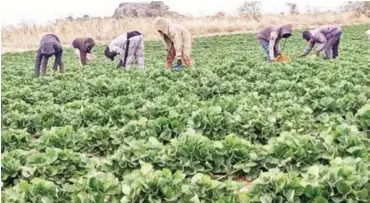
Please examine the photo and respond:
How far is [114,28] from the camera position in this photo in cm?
3356

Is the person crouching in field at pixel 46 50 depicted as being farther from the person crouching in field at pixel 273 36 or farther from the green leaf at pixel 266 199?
the green leaf at pixel 266 199

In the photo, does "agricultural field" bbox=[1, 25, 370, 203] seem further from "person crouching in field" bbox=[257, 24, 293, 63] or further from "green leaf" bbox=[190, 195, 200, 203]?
"person crouching in field" bbox=[257, 24, 293, 63]

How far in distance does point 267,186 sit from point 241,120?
7.78 feet

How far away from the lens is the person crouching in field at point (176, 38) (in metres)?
12.1

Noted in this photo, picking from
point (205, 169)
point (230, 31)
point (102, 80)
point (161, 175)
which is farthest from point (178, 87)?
point (230, 31)

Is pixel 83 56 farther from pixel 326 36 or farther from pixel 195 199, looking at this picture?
pixel 195 199

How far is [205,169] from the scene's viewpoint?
494cm

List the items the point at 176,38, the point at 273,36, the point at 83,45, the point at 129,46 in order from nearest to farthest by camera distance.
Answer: the point at 176,38 < the point at 129,46 < the point at 273,36 < the point at 83,45

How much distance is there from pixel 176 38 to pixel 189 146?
24.7 ft

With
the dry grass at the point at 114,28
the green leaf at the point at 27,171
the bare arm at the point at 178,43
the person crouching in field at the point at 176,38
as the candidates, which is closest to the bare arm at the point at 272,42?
the person crouching in field at the point at 176,38

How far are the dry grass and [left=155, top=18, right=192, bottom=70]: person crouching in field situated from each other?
708 inches

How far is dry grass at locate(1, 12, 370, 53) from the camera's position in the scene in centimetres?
3138

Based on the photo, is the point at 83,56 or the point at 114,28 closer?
the point at 83,56

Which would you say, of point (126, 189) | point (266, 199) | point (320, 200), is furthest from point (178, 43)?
point (320, 200)
